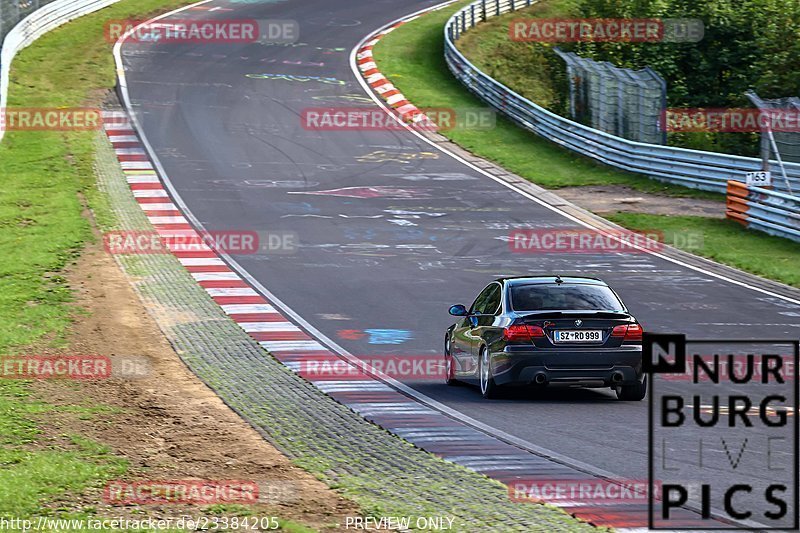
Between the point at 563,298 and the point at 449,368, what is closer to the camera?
the point at 563,298

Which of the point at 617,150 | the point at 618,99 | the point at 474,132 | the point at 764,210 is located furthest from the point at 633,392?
the point at 474,132

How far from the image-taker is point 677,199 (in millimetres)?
29531

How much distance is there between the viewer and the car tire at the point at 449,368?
14625mm

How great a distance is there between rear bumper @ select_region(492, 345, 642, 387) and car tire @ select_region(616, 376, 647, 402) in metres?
0.23

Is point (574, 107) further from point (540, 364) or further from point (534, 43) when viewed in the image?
point (540, 364)

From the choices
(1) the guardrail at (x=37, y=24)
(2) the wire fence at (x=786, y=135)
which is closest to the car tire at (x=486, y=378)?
(2) the wire fence at (x=786, y=135)

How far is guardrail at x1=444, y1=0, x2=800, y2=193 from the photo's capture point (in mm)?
29562

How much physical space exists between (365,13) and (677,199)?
983 inches

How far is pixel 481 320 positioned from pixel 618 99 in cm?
2291

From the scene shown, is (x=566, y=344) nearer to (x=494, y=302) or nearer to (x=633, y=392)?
(x=633, y=392)

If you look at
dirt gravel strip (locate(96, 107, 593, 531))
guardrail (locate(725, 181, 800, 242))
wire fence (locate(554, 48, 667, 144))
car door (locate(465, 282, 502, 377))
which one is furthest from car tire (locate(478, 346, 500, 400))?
wire fence (locate(554, 48, 667, 144))

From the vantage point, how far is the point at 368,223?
26.2m

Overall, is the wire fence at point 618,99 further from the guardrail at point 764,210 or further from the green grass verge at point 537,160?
the guardrail at point 764,210

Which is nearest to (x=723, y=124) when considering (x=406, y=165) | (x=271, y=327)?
(x=406, y=165)
